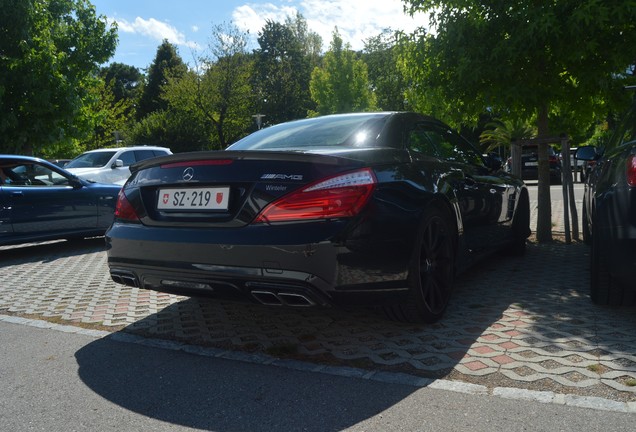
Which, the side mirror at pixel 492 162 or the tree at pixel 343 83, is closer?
the side mirror at pixel 492 162

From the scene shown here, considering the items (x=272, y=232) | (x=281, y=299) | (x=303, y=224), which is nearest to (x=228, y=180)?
(x=272, y=232)

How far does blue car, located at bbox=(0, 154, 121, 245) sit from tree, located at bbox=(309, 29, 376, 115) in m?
38.4

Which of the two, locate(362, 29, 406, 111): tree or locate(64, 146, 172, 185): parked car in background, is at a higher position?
locate(362, 29, 406, 111): tree

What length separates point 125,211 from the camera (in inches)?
154

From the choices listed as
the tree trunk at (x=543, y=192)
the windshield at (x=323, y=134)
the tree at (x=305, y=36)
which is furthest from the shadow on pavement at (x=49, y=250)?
the tree at (x=305, y=36)

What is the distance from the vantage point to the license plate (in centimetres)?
341

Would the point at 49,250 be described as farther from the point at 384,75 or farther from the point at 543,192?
the point at 384,75

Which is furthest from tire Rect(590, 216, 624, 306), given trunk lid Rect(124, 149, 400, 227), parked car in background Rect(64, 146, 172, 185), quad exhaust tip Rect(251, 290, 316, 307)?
parked car in background Rect(64, 146, 172, 185)

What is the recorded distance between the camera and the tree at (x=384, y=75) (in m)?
45.7

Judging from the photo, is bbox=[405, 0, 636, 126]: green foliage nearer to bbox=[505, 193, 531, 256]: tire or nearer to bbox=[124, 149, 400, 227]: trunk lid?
bbox=[505, 193, 531, 256]: tire

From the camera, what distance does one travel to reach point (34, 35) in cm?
1878

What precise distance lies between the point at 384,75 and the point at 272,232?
48.2 m

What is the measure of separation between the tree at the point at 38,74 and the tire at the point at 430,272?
653 inches

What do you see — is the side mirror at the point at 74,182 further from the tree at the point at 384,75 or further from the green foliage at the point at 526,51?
the tree at the point at 384,75
